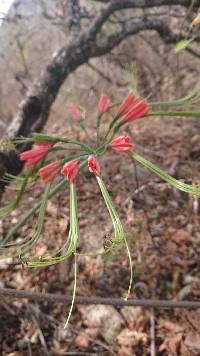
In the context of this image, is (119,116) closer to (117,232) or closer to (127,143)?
(127,143)

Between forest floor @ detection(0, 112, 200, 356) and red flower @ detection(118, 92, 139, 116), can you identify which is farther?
forest floor @ detection(0, 112, 200, 356)

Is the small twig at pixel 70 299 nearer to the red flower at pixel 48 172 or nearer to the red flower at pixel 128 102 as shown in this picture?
the red flower at pixel 48 172

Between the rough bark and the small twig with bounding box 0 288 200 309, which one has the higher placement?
the rough bark

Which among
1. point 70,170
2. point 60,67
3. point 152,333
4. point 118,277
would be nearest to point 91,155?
point 70,170

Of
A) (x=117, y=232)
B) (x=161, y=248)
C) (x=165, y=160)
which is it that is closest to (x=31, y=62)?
(x=165, y=160)

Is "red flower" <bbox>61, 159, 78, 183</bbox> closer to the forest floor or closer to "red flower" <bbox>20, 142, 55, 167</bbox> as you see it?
"red flower" <bbox>20, 142, 55, 167</bbox>

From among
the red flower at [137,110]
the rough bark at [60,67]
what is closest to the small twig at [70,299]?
the red flower at [137,110]

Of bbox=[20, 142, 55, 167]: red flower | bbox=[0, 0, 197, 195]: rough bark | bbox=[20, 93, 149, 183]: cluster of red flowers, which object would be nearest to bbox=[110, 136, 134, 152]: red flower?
bbox=[20, 93, 149, 183]: cluster of red flowers
